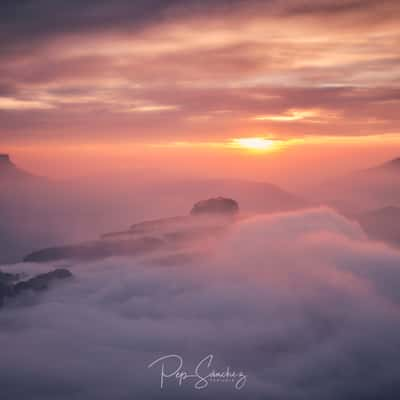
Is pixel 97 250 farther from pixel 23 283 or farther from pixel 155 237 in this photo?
pixel 23 283

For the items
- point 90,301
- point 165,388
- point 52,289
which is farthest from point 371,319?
point 52,289

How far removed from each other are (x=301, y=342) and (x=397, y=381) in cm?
2346

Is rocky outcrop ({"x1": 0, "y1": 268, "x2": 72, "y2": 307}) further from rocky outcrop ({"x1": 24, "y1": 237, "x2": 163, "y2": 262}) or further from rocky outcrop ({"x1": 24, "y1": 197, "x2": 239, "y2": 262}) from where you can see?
rocky outcrop ({"x1": 24, "y1": 237, "x2": 163, "y2": 262})

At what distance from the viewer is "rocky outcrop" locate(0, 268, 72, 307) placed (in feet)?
335

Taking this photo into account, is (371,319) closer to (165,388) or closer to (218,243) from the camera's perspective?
(218,243)

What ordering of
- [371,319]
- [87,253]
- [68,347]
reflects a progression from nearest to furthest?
[68,347]
[371,319]
[87,253]

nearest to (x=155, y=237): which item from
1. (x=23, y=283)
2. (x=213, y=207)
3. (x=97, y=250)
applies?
(x=97, y=250)

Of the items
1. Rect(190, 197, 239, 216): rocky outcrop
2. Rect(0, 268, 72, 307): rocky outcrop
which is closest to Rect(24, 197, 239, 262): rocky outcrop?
Rect(190, 197, 239, 216): rocky outcrop

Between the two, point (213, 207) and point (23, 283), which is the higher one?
point (213, 207)

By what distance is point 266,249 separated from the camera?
18262 cm

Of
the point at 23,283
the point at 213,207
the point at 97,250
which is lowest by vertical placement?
the point at 23,283

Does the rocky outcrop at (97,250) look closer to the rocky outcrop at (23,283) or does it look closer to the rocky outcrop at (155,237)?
the rocky outcrop at (155,237)

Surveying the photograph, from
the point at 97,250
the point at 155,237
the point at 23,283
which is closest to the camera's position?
the point at 23,283

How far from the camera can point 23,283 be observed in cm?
10456
